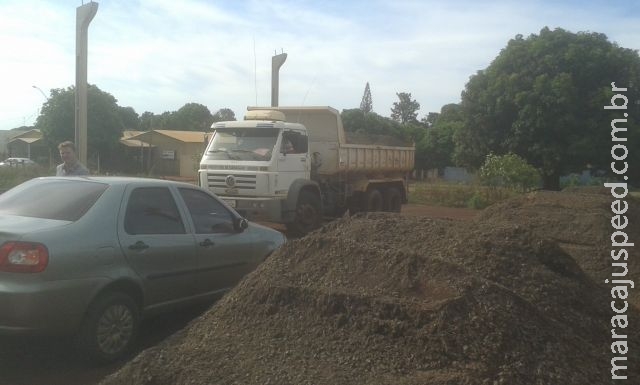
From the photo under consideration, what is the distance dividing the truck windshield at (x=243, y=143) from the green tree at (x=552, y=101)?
20929 mm

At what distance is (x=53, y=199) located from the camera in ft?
18.8

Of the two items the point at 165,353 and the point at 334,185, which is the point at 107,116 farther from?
the point at 165,353

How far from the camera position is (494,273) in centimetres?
497

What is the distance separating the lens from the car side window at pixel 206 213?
648cm

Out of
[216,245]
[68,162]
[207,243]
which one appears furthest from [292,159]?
[207,243]

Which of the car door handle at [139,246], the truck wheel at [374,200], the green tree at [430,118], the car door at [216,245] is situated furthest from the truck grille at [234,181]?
the green tree at [430,118]

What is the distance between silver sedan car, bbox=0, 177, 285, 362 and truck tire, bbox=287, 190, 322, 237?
21.6 feet

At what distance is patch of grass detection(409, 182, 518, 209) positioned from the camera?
1004 inches

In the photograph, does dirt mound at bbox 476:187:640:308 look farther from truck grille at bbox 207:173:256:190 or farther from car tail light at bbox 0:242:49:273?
car tail light at bbox 0:242:49:273

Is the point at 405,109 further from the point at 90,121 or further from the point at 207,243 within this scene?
the point at 207,243

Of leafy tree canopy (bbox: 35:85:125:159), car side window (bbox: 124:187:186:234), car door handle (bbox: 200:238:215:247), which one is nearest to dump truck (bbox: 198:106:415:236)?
car door handle (bbox: 200:238:215:247)

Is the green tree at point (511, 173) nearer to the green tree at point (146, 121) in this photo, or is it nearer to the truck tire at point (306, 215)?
the truck tire at point (306, 215)

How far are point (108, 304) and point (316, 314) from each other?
1.90 m

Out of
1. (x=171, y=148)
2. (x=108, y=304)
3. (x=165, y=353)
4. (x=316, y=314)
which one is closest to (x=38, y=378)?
(x=108, y=304)
